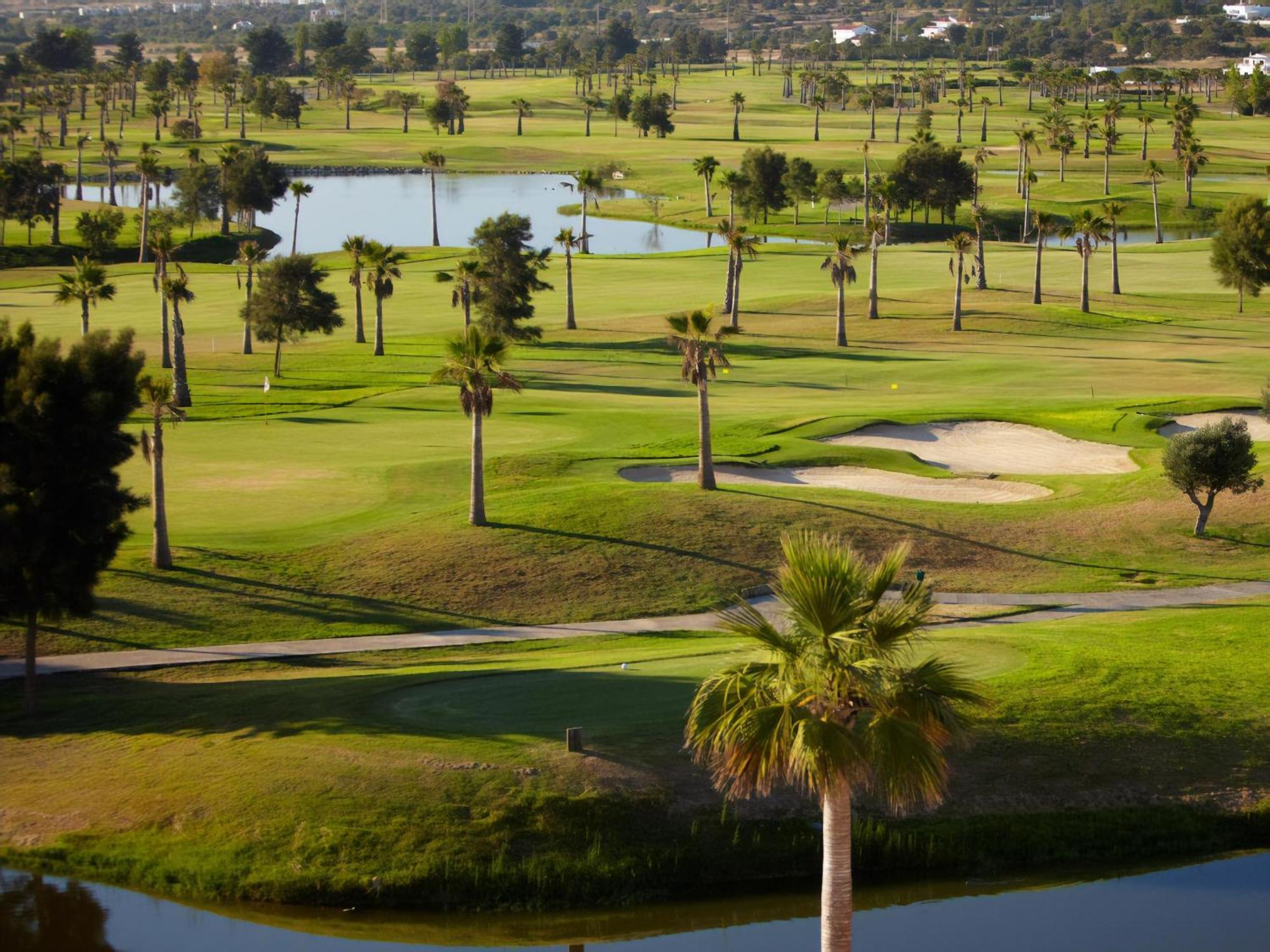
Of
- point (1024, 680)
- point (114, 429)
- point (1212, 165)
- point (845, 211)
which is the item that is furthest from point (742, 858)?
point (1212, 165)

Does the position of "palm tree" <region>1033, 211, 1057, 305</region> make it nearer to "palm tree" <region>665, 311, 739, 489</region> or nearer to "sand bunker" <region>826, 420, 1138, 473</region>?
"sand bunker" <region>826, 420, 1138, 473</region>

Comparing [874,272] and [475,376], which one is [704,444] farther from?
[874,272]

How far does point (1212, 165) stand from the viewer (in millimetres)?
181625

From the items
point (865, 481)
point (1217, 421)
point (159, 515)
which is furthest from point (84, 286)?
point (1217, 421)

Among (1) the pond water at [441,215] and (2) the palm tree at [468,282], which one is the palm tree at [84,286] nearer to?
(2) the palm tree at [468,282]

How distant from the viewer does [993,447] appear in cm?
5847

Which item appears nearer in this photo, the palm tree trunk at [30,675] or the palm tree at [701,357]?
the palm tree trunk at [30,675]

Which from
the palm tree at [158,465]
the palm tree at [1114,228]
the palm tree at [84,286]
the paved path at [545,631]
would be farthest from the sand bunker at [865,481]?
the palm tree at [1114,228]

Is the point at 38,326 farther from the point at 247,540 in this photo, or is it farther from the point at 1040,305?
the point at 1040,305

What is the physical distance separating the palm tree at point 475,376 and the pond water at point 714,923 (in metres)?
20.6

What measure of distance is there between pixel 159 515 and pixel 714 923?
74.4 feet

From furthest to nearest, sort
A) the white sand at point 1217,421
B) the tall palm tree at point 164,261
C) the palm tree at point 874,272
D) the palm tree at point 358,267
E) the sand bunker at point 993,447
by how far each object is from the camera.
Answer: the palm tree at point 874,272, the palm tree at point 358,267, the tall palm tree at point 164,261, the white sand at point 1217,421, the sand bunker at point 993,447

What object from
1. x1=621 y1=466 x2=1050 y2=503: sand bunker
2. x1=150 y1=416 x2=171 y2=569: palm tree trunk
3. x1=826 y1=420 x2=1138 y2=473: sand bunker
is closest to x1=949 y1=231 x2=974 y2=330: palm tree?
x1=826 y1=420 x2=1138 y2=473: sand bunker

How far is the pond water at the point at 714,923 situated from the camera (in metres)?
24.6
